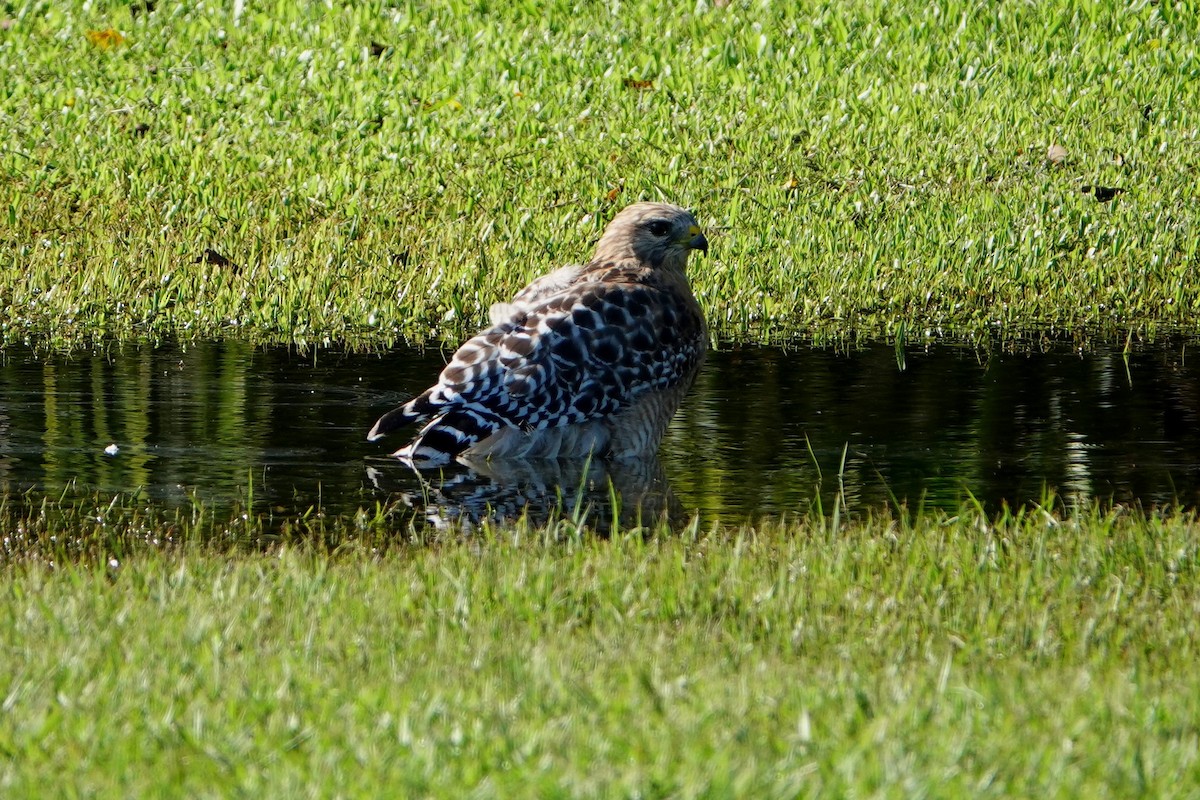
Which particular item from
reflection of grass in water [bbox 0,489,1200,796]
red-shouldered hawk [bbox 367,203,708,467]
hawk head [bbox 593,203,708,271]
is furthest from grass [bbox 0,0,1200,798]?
hawk head [bbox 593,203,708,271]

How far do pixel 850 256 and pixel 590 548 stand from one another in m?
6.53

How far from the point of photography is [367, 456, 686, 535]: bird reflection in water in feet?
23.9

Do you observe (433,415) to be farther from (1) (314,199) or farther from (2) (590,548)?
(1) (314,199)

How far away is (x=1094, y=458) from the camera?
319 inches

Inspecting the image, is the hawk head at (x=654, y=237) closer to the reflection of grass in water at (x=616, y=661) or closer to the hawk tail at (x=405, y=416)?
the hawk tail at (x=405, y=416)

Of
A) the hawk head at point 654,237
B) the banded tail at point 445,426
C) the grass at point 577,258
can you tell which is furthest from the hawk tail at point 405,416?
the hawk head at point 654,237

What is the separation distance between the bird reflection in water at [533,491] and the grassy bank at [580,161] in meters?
2.95

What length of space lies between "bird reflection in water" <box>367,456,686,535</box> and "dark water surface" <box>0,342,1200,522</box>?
0.08ft

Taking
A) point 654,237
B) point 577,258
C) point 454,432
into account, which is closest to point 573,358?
point 454,432

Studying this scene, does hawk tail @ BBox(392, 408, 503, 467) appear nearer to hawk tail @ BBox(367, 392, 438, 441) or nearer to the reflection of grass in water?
hawk tail @ BBox(367, 392, 438, 441)

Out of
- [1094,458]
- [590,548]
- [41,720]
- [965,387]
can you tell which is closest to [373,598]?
[590,548]

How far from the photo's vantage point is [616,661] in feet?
15.9

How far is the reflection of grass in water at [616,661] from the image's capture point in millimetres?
4016

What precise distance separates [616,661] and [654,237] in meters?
4.60
